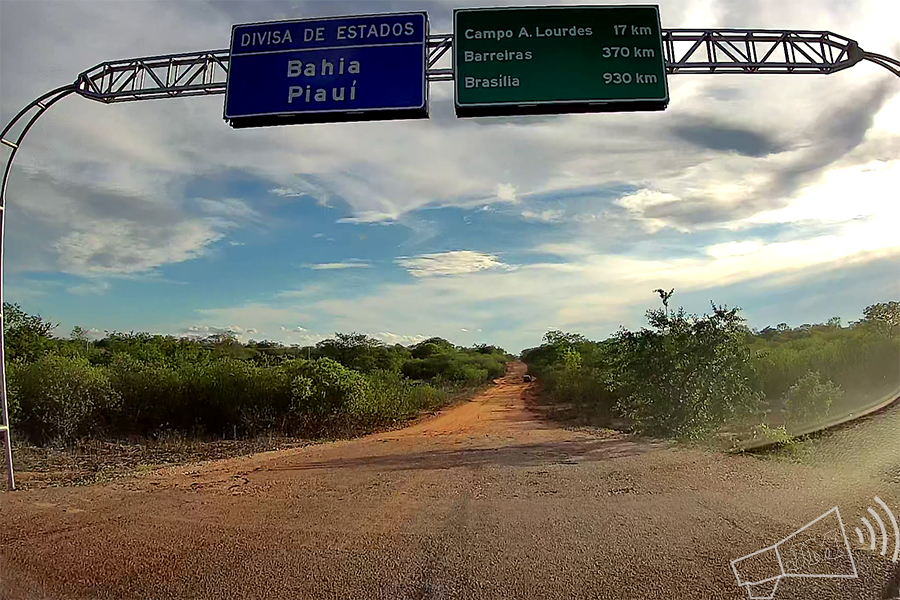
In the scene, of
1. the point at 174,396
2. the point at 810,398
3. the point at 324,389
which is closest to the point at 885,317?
the point at 810,398

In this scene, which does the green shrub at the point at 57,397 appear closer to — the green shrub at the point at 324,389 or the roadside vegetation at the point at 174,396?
the roadside vegetation at the point at 174,396

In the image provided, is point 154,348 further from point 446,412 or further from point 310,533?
point 310,533

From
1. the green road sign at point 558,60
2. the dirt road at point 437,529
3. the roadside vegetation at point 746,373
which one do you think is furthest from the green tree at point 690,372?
the green road sign at point 558,60

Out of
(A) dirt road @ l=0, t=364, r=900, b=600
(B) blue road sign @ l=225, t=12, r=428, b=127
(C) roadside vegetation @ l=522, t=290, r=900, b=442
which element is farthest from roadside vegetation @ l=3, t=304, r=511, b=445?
(B) blue road sign @ l=225, t=12, r=428, b=127

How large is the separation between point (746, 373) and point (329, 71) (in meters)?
11.9

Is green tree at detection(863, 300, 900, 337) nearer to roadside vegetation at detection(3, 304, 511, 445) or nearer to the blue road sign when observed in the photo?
the blue road sign

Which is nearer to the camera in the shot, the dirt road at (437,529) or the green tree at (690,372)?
the dirt road at (437,529)

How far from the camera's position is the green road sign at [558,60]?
8.29m

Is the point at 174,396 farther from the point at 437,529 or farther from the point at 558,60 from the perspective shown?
the point at 558,60

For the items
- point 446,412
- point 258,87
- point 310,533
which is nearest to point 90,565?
point 310,533

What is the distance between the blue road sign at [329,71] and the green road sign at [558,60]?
2.11 feet

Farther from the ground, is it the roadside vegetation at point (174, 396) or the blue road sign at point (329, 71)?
the blue road sign at point (329, 71)

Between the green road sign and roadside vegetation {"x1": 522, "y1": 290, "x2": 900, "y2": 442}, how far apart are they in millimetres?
7567

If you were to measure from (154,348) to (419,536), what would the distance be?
960 inches
